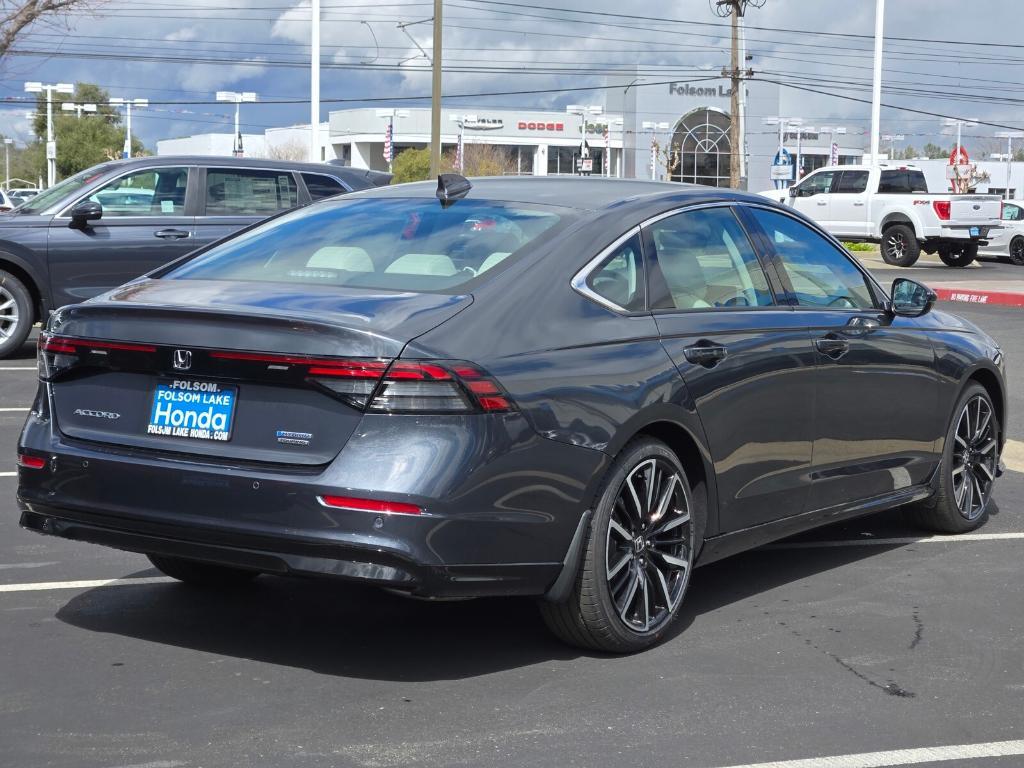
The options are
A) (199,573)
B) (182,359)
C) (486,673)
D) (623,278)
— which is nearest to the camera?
(182,359)

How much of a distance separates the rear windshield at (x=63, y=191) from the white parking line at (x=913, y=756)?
1104cm

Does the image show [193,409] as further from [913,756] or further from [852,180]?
[852,180]

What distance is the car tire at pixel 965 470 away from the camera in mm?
7148

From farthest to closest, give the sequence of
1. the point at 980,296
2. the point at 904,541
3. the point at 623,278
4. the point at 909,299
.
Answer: the point at 980,296
the point at 904,541
the point at 909,299
the point at 623,278

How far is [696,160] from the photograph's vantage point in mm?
100000

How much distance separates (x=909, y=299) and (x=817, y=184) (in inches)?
1155

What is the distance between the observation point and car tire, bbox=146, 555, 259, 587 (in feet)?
19.3

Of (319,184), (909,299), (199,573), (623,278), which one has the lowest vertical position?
(199,573)

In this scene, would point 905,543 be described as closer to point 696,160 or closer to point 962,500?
point 962,500

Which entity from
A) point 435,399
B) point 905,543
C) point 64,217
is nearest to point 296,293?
point 435,399

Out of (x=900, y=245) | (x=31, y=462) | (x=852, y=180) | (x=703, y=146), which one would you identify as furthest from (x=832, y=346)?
(x=703, y=146)

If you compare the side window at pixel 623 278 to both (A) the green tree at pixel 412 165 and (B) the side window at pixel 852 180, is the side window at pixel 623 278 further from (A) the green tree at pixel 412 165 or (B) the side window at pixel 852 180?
(A) the green tree at pixel 412 165

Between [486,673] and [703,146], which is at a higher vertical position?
[703,146]

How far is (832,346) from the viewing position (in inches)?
243
